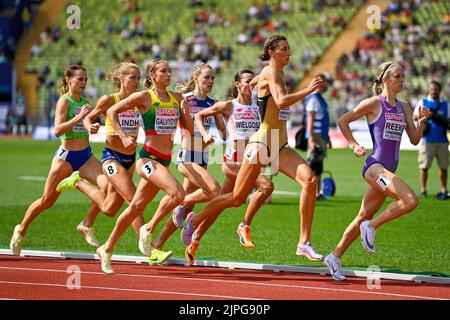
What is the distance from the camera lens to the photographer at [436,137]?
20766 millimetres

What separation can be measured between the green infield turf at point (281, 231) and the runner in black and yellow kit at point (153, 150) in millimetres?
1820

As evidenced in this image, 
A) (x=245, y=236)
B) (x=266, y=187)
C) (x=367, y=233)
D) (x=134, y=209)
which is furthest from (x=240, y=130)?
(x=367, y=233)

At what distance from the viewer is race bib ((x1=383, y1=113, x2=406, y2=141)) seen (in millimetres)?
11156

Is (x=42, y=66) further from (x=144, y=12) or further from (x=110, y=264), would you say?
(x=110, y=264)

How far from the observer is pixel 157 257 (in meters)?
11.9

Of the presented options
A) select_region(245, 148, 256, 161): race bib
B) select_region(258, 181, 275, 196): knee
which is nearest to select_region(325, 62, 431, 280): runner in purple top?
select_region(245, 148, 256, 161): race bib

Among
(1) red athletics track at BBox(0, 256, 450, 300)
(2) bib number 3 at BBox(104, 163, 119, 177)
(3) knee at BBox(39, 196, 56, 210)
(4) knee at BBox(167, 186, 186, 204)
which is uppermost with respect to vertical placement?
(2) bib number 3 at BBox(104, 163, 119, 177)

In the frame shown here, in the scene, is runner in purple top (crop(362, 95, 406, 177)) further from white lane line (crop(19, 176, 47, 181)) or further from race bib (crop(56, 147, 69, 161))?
white lane line (crop(19, 176, 47, 181))

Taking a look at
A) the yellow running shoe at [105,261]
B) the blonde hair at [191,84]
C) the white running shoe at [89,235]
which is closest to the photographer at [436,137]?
the blonde hair at [191,84]

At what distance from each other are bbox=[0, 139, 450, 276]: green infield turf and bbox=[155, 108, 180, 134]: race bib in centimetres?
208

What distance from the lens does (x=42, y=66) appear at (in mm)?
52594

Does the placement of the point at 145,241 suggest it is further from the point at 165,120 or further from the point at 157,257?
the point at 165,120

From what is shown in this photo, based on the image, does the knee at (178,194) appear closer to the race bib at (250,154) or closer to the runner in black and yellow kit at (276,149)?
the runner in black and yellow kit at (276,149)
